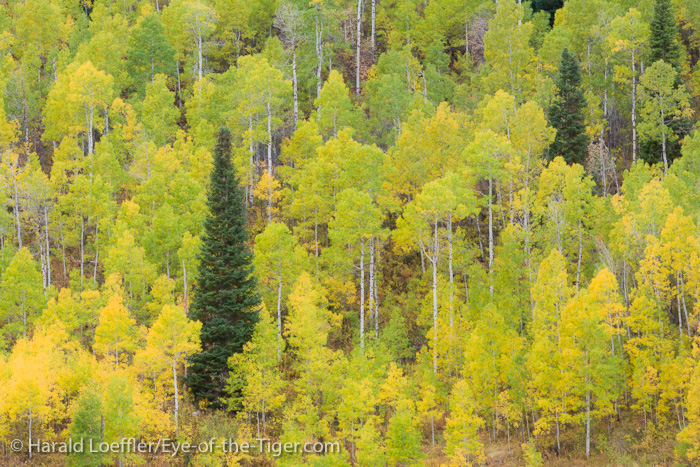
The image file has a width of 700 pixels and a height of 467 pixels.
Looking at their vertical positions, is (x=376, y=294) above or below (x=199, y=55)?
below

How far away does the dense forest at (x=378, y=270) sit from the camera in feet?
111

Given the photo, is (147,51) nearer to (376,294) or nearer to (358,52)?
(358,52)

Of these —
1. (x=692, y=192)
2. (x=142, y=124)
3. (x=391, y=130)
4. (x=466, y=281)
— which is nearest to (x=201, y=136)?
(x=142, y=124)

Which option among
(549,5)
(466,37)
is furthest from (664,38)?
(549,5)

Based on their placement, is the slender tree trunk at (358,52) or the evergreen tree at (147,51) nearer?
the evergreen tree at (147,51)

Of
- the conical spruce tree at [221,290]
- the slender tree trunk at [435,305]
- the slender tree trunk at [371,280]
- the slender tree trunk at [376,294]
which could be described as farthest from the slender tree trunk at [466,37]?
the conical spruce tree at [221,290]

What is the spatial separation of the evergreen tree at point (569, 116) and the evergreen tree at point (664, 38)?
276 inches

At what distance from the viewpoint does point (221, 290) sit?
1526 inches

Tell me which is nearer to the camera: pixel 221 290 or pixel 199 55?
pixel 221 290

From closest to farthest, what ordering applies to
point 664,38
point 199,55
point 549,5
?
point 664,38 → point 199,55 → point 549,5

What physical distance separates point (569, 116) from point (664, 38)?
37.6 ft

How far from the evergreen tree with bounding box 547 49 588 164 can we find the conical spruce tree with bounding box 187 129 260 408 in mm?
24134

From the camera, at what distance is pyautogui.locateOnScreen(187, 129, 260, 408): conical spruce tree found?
38000 mm

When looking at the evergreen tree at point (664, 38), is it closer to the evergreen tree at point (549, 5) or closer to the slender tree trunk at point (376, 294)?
the evergreen tree at point (549, 5)
